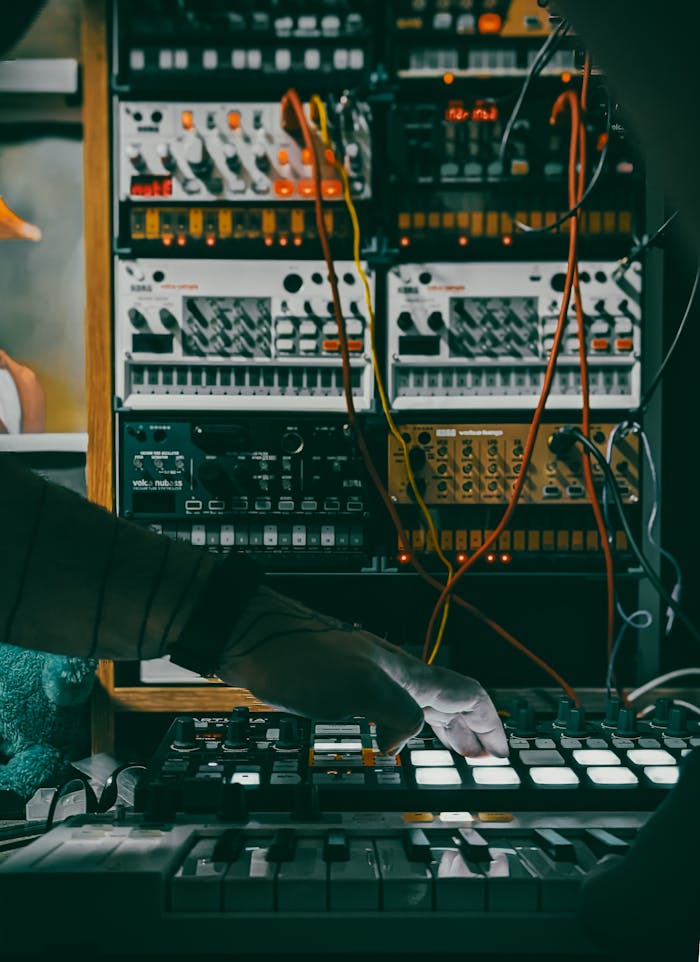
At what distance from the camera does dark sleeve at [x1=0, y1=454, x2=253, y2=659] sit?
700 millimetres

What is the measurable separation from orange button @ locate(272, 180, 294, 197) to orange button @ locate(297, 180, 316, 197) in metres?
0.02

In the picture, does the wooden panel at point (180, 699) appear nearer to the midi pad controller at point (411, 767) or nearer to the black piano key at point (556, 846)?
the midi pad controller at point (411, 767)

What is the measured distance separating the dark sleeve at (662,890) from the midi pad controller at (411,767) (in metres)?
0.30

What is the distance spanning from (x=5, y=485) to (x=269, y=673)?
298mm

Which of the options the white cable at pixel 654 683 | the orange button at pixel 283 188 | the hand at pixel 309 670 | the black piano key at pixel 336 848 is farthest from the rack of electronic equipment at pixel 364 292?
the black piano key at pixel 336 848

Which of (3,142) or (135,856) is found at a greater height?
(3,142)

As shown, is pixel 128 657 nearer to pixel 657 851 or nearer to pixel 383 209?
pixel 657 851

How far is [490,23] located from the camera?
1341mm

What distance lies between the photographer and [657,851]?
0.50 metres

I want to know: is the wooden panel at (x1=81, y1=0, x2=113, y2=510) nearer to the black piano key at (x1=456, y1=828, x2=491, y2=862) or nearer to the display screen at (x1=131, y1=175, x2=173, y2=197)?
the display screen at (x1=131, y1=175, x2=173, y2=197)

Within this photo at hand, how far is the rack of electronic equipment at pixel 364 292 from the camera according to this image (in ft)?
4.41

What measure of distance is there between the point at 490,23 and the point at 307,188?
427 millimetres

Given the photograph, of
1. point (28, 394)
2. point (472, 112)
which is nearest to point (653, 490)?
point (472, 112)

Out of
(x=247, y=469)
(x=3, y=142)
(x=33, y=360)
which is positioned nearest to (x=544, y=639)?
(x=247, y=469)
